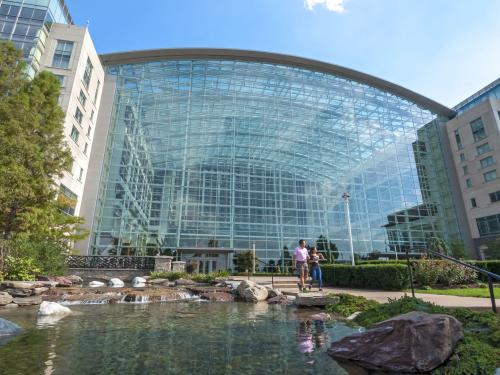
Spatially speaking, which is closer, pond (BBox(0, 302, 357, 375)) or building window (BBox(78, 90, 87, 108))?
pond (BBox(0, 302, 357, 375))

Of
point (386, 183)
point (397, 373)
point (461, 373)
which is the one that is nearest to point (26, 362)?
point (397, 373)

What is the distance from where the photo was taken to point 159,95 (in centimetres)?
3509

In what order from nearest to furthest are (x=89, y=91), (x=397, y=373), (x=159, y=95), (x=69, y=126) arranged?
(x=397, y=373) < (x=69, y=126) < (x=89, y=91) < (x=159, y=95)

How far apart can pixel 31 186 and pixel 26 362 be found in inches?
465

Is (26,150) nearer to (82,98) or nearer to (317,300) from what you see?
(317,300)

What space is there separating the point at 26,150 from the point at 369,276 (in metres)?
17.3

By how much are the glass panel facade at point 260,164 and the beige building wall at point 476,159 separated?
2883mm

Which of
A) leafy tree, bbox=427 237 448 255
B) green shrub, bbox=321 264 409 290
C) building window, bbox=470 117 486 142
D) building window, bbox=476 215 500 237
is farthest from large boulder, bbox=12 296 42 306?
building window, bbox=470 117 486 142

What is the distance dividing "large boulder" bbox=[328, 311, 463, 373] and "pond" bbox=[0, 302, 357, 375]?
44cm

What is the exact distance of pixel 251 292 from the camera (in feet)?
39.1

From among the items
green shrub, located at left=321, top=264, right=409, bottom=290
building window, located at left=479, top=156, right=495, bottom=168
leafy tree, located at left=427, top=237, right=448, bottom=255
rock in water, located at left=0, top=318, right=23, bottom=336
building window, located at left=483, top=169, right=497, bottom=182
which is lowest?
rock in water, located at left=0, top=318, right=23, bottom=336

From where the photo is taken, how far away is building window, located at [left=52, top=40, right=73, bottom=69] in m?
27.7

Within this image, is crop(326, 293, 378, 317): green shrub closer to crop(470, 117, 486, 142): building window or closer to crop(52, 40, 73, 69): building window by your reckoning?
crop(52, 40, 73, 69): building window

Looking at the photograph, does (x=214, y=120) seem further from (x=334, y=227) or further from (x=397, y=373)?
(x=397, y=373)
